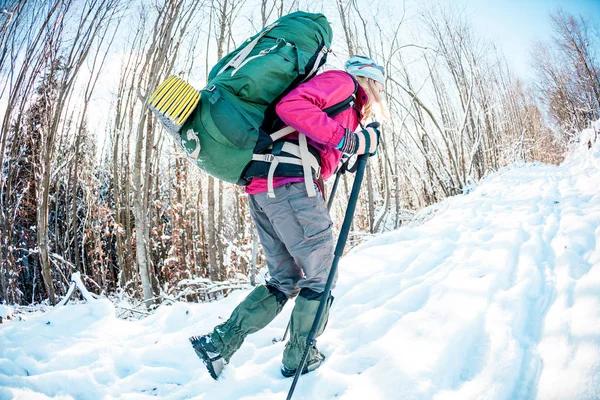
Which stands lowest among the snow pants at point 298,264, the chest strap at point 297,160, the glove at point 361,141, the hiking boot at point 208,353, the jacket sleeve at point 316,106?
the hiking boot at point 208,353

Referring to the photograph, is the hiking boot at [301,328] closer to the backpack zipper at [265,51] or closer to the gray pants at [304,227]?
the gray pants at [304,227]

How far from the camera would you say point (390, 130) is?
339 inches

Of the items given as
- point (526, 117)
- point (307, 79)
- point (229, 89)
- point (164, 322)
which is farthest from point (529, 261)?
point (526, 117)

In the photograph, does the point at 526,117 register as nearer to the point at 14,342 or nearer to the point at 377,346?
the point at 377,346

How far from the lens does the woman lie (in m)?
1.35

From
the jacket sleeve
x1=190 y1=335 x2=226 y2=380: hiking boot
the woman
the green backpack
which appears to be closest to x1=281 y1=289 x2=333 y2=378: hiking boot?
the woman

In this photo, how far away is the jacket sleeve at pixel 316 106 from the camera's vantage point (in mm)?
1304

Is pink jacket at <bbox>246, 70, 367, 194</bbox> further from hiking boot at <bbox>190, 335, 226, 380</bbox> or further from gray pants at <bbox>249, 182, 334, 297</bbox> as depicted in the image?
hiking boot at <bbox>190, 335, 226, 380</bbox>

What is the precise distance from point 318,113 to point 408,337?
1.28 meters

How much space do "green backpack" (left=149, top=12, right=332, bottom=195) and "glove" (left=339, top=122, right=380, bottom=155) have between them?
0.20 meters

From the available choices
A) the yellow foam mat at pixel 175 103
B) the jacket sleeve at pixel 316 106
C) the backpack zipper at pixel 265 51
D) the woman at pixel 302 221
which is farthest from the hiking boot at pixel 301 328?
the backpack zipper at pixel 265 51

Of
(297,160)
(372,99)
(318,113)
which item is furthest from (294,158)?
(372,99)

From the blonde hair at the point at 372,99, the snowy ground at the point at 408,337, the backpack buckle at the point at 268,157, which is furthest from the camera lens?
the blonde hair at the point at 372,99

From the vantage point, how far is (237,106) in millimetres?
1319
